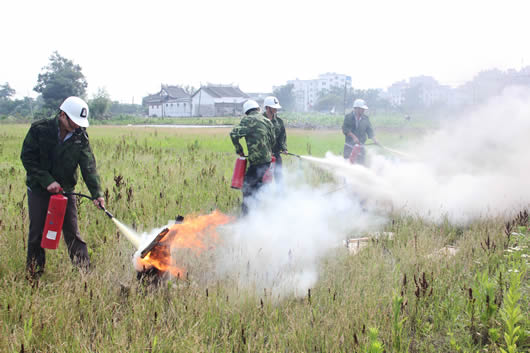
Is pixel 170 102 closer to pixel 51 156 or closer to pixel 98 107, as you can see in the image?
pixel 98 107

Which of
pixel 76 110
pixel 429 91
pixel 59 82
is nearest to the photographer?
pixel 76 110

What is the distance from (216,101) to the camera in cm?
7538

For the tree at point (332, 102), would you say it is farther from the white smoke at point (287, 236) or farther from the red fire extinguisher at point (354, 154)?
the white smoke at point (287, 236)

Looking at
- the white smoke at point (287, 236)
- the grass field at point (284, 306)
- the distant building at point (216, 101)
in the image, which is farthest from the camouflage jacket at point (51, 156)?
the distant building at point (216, 101)

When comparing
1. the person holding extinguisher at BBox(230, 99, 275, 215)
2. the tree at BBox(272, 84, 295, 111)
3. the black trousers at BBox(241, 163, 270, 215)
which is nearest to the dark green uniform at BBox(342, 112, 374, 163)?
the person holding extinguisher at BBox(230, 99, 275, 215)

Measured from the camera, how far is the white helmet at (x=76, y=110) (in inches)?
154

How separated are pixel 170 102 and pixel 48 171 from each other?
8077 cm

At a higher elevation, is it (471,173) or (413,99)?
(413,99)

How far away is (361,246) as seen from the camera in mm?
5422

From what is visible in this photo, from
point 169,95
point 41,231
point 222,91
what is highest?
point 222,91

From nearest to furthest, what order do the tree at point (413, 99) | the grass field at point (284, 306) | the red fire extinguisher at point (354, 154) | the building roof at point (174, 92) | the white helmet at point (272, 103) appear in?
the grass field at point (284, 306)
the white helmet at point (272, 103)
the red fire extinguisher at point (354, 154)
the tree at point (413, 99)
the building roof at point (174, 92)

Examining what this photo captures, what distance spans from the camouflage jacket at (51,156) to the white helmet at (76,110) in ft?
0.60

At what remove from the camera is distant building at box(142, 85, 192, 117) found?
7962cm

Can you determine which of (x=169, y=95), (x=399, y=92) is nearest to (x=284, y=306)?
Result: (x=399, y=92)
